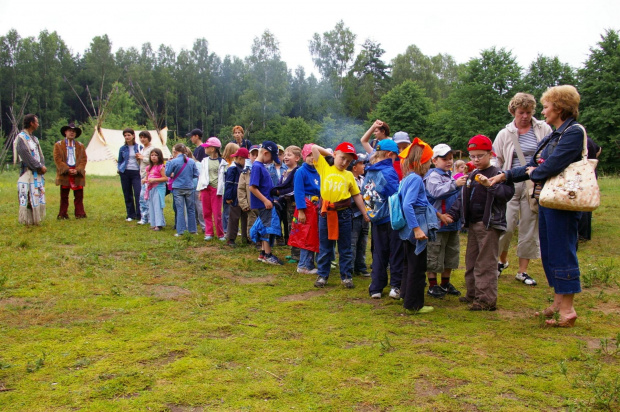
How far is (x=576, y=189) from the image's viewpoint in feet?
14.4

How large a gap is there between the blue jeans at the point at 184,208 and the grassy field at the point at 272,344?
2521mm

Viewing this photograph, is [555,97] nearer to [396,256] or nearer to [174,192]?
[396,256]

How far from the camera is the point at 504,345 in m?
4.21

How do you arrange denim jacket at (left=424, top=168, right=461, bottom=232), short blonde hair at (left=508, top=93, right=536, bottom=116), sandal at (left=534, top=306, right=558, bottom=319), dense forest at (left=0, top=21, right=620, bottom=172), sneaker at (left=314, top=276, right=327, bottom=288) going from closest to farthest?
sandal at (left=534, top=306, right=558, bottom=319) → denim jacket at (left=424, top=168, right=461, bottom=232) → short blonde hair at (left=508, top=93, right=536, bottom=116) → sneaker at (left=314, top=276, right=327, bottom=288) → dense forest at (left=0, top=21, right=620, bottom=172)

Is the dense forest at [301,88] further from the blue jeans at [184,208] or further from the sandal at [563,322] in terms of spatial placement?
the sandal at [563,322]

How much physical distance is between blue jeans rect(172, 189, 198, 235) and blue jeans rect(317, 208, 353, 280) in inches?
163

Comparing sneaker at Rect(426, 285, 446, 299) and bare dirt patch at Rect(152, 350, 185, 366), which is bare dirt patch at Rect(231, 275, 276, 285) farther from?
bare dirt patch at Rect(152, 350, 185, 366)

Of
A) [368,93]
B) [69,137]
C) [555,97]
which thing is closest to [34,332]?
[555,97]

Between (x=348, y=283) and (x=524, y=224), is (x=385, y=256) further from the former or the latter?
(x=524, y=224)

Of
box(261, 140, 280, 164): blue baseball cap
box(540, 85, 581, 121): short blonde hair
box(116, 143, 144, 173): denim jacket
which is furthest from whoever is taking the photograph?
box(116, 143, 144, 173): denim jacket

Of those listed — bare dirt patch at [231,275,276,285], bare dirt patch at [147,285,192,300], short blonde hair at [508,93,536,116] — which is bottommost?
bare dirt patch at [231,275,276,285]

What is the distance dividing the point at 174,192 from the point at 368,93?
5241 centimetres

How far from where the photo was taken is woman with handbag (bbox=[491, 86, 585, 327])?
4.47 m

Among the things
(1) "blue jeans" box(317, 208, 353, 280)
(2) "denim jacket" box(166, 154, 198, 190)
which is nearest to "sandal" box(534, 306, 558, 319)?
(1) "blue jeans" box(317, 208, 353, 280)
